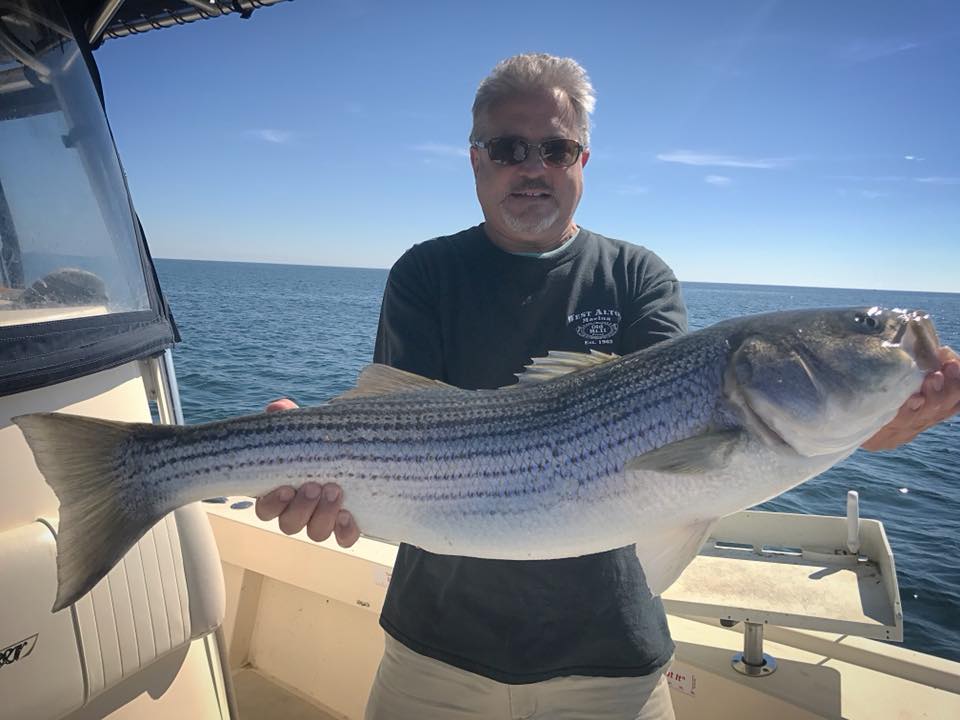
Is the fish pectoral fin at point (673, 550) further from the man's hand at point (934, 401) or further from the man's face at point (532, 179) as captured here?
the man's face at point (532, 179)

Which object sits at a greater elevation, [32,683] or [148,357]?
[148,357]

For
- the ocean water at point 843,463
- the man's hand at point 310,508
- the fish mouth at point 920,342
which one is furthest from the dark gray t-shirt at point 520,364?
the ocean water at point 843,463

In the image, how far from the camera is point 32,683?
251 centimetres

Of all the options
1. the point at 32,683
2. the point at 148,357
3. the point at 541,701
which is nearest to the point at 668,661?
the point at 541,701

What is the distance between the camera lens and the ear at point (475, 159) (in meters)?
3.74

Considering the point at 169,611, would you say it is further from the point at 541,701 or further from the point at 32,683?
the point at 541,701

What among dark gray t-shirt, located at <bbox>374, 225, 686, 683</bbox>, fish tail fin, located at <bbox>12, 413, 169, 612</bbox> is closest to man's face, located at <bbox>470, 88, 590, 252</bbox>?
dark gray t-shirt, located at <bbox>374, 225, 686, 683</bbox>

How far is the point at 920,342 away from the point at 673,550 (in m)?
1.27

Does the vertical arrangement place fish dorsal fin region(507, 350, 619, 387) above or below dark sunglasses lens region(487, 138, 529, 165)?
below

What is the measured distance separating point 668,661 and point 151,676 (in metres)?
2.62

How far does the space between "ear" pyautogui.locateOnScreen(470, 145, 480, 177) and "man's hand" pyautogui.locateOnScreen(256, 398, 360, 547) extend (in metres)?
2.02

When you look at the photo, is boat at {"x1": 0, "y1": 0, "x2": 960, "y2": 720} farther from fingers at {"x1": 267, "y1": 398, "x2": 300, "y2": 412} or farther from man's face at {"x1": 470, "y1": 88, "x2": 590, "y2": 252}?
Answer: man's face at {"x1": 470, "y1": 88, "x2": 590, "y2": 252}

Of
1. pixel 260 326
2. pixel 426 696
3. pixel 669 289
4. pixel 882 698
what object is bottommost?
pixel 260 326

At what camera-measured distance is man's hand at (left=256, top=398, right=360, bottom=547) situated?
2752mm
